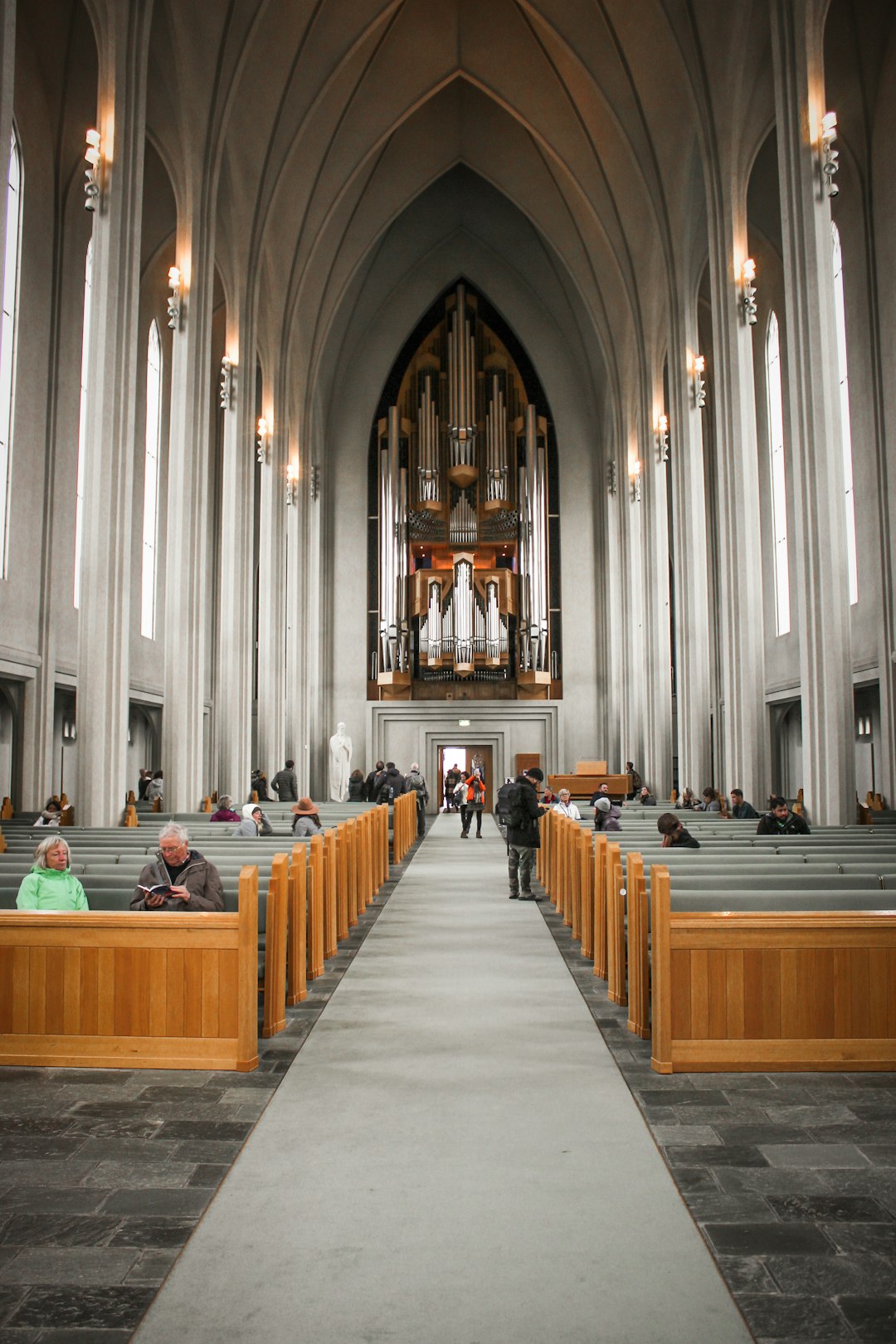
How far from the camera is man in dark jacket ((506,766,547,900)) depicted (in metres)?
11.4

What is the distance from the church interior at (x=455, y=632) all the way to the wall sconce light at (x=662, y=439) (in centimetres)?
109

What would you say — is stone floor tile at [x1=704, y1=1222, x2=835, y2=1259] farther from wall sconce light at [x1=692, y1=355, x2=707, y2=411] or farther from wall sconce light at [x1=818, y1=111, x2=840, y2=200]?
wall sconce light at [x1=692, y1=355, x2=707, y2=411]

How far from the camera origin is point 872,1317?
9.55 ft

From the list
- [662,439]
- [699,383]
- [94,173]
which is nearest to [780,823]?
[699,383]

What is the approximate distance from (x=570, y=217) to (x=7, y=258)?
1564cm

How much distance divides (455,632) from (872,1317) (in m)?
25.4

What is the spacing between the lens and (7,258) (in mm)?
15742

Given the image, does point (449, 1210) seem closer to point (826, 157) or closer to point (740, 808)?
point (740, 808)

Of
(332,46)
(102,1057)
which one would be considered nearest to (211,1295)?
(102,1057)

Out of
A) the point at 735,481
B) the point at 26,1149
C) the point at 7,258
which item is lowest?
the point at 26,1149

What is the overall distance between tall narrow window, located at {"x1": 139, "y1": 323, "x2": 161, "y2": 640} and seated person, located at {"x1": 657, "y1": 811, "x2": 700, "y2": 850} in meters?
14.5

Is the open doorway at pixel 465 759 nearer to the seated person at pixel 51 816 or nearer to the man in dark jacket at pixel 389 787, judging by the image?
the man in dark jacket at pixel 389 787

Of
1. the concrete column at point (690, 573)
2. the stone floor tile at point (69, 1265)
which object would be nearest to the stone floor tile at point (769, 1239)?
the stone floor tile at point (69, 1265)

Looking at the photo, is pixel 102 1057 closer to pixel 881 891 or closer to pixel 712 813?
pixel 881 891
